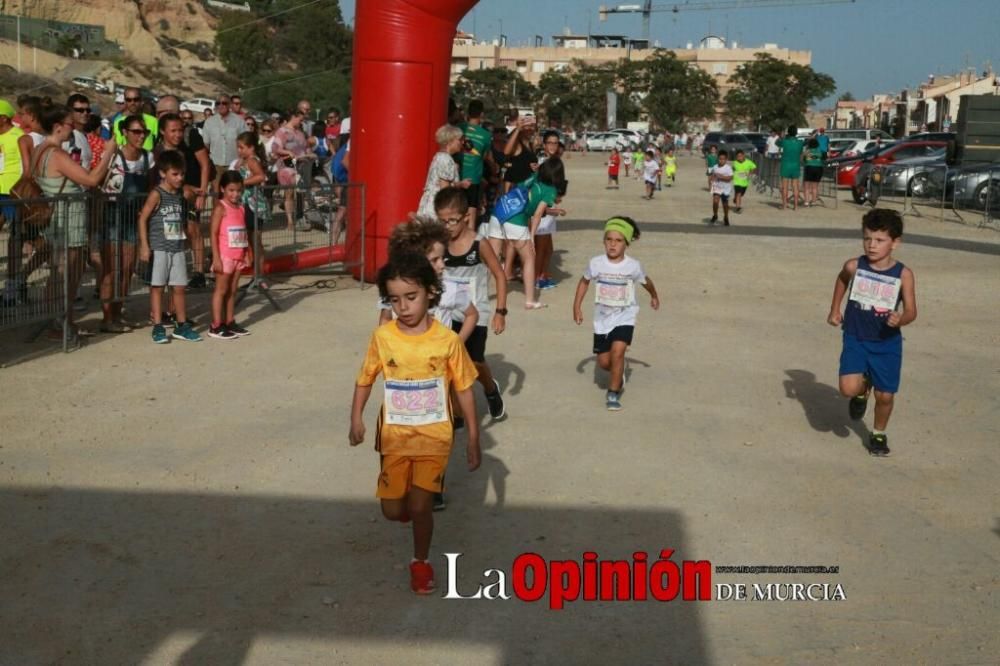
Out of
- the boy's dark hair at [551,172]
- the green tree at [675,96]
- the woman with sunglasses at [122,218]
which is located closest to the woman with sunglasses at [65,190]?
the woman with sunglasses at [122,218]

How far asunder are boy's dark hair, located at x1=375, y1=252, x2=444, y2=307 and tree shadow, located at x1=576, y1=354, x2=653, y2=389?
392 cm

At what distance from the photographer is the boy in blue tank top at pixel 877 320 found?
7.09 metres

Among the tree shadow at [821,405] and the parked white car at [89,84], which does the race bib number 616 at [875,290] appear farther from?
the parked white car at [89,84]

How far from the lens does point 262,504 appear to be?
6125 millimetres

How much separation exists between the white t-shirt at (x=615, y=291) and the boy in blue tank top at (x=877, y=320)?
1.40 metres

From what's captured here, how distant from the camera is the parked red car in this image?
29.5 meters

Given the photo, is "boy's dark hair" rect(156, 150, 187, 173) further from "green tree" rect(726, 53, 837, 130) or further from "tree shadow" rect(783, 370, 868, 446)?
"green tree" rect(726, 53, 837, 130)

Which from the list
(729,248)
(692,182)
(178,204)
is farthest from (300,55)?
(178,204)

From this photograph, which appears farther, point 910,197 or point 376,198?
point 910,197

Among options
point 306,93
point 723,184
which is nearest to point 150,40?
point 306,93

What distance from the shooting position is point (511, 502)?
6215mm

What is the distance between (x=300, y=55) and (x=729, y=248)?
88256 millimetres

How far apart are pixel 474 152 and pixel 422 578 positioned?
8.08m

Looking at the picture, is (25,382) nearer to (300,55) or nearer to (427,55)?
(427,55)
